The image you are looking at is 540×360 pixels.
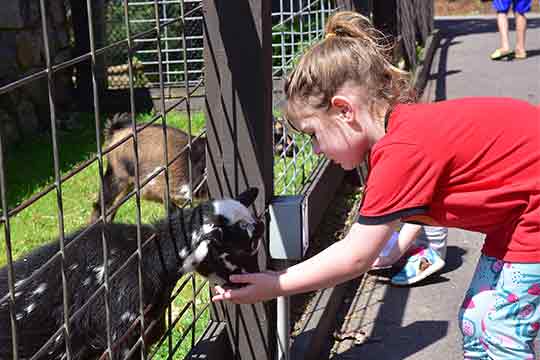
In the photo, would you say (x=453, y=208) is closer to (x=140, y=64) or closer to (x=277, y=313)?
(x=277, y=313)

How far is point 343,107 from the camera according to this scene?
2543 mm

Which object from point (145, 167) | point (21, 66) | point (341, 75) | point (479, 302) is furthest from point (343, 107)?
point (21, 66)

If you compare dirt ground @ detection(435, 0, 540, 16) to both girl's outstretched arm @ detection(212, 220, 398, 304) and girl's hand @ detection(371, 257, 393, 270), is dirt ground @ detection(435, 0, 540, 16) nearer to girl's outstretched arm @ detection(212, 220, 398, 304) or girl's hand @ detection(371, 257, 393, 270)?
girl's hand @ detection(371, 257, 393, 270)

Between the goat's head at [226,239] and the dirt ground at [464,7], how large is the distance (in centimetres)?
1813

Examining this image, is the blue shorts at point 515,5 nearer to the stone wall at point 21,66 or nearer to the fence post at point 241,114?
the stone wall at point 21,66

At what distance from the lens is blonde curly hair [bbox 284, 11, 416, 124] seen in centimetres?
256

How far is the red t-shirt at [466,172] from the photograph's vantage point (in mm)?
2389

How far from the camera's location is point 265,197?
3189 millimetres

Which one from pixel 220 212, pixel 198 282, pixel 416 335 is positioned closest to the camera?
pixel 220 212

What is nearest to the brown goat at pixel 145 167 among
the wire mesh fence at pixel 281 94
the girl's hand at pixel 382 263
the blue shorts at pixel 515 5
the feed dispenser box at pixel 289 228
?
the wire mesh fence at pixel 281 94

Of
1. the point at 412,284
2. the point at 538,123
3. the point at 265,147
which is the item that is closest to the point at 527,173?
the point at 538,123

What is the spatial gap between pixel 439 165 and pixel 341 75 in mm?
392

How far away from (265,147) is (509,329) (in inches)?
41.0

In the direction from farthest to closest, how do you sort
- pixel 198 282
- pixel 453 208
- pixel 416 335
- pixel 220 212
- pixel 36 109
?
1. pixel 36 109
2. pixel 198 282
3. pixel 416 335
4. pixel 220 212
5. pixel 453 208
